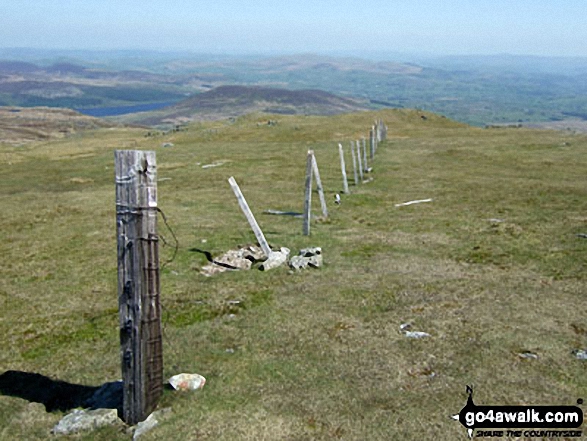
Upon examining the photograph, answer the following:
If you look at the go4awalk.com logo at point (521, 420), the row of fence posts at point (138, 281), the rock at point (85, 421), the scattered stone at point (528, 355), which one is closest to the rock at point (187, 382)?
the row of fence posts at point (138, 281)

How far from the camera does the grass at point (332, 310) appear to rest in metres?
10.2

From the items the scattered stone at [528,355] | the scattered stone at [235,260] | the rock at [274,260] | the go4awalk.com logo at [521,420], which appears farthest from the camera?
the scattered stone at [235,260]

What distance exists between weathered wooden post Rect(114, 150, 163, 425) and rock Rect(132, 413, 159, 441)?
110 mm

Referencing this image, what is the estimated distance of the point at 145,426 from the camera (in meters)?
9.70

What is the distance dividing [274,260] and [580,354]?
10.9 m

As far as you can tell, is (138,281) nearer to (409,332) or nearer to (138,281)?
(138,281)

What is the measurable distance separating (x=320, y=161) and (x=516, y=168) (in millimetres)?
Result: 18138

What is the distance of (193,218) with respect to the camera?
28031 millimetres

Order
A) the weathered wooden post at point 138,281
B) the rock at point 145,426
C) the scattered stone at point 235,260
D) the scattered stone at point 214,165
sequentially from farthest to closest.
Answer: the scattered stone at point 214,165, the scattered stone at point 235,260, the weathered wooden post at point 138,281, the rock at point 145,426

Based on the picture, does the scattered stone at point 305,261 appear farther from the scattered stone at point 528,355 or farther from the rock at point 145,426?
the rock at point 145,426

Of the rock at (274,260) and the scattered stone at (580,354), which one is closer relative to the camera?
the scattered stone at (580,354)

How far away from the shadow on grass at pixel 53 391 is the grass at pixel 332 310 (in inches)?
9.5

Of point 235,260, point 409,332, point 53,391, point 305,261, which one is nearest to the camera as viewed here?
point 53,391

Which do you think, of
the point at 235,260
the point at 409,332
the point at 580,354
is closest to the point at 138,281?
the point at 409,332
